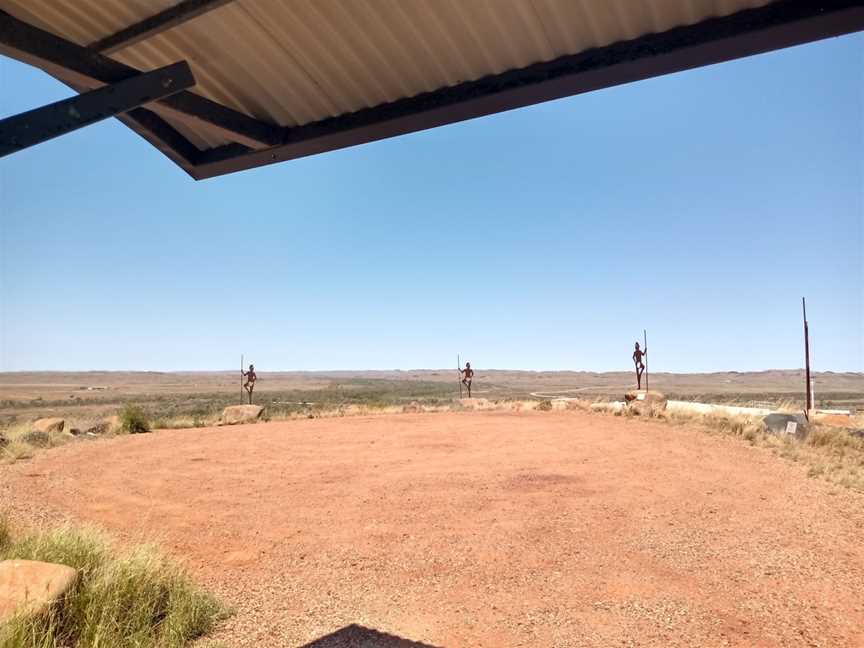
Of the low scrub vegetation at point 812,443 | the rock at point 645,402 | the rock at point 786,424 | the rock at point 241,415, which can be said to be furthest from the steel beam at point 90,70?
the rock at point 241,415

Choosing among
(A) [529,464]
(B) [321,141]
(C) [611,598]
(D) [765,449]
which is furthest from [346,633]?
(D) [765,449]

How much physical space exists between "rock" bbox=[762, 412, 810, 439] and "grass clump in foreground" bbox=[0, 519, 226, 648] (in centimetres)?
1385

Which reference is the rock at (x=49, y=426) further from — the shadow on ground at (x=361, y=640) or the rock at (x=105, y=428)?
the shadow on ground at (x=361, y=640)

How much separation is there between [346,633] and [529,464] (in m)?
7.06

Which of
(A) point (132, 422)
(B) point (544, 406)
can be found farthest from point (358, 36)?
(B) point (544, 406)

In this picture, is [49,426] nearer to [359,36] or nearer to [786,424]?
[359,36]

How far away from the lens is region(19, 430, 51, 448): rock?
532 inches

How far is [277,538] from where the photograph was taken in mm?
6691

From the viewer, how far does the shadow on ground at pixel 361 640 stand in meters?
4.00

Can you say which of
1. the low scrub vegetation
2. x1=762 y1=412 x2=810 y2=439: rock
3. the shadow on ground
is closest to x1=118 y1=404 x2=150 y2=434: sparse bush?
the shadow on ground

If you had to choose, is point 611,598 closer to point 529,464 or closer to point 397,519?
point 397,519

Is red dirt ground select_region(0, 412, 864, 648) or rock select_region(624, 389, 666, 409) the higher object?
rock select_region(624, 389, 666, 409)

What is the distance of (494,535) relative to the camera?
6703 millimetres

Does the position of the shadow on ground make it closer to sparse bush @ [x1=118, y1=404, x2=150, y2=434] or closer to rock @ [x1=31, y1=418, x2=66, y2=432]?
rock @ [x1=31, y1=418, x2=66, y2=432]
